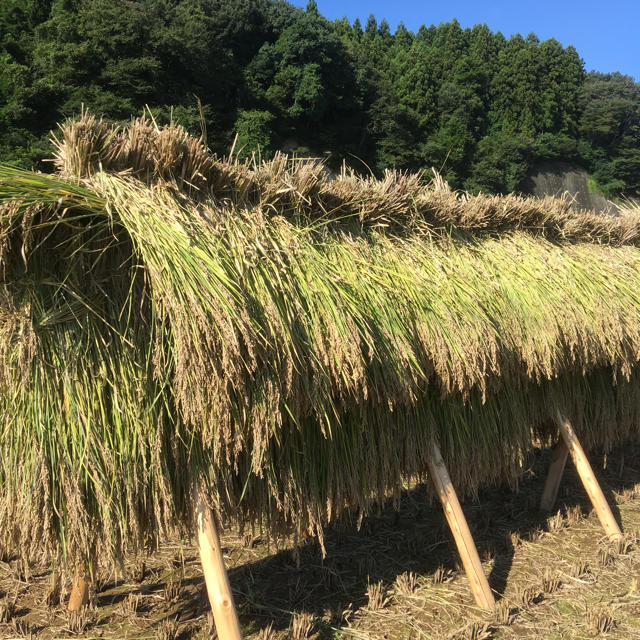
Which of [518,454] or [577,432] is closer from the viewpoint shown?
[518,454]

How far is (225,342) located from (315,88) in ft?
72.4

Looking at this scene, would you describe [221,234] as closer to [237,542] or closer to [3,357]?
[3,357]

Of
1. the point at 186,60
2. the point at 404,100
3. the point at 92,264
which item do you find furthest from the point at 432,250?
the point at 404,100

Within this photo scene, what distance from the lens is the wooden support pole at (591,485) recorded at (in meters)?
3.74

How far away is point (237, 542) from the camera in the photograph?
3.72 m

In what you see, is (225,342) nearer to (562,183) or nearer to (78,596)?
(78,596)

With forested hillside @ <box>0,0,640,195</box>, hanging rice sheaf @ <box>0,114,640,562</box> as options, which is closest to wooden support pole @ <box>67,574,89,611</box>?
hanging rice sheaf @ <box>0,114,640,562</box>

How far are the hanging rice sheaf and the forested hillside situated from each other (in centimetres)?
685

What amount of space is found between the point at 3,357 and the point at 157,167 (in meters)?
0.94

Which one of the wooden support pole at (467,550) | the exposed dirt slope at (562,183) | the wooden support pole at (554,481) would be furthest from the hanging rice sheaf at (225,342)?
the exposed dirt slope at (562,183)

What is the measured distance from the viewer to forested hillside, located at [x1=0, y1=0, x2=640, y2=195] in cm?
1720

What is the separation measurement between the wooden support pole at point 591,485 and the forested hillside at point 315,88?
7.32 meters

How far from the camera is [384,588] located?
3129 mm

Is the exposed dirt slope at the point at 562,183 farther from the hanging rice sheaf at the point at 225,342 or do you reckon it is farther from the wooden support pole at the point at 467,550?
the wooden support pole at the point at 467,550
